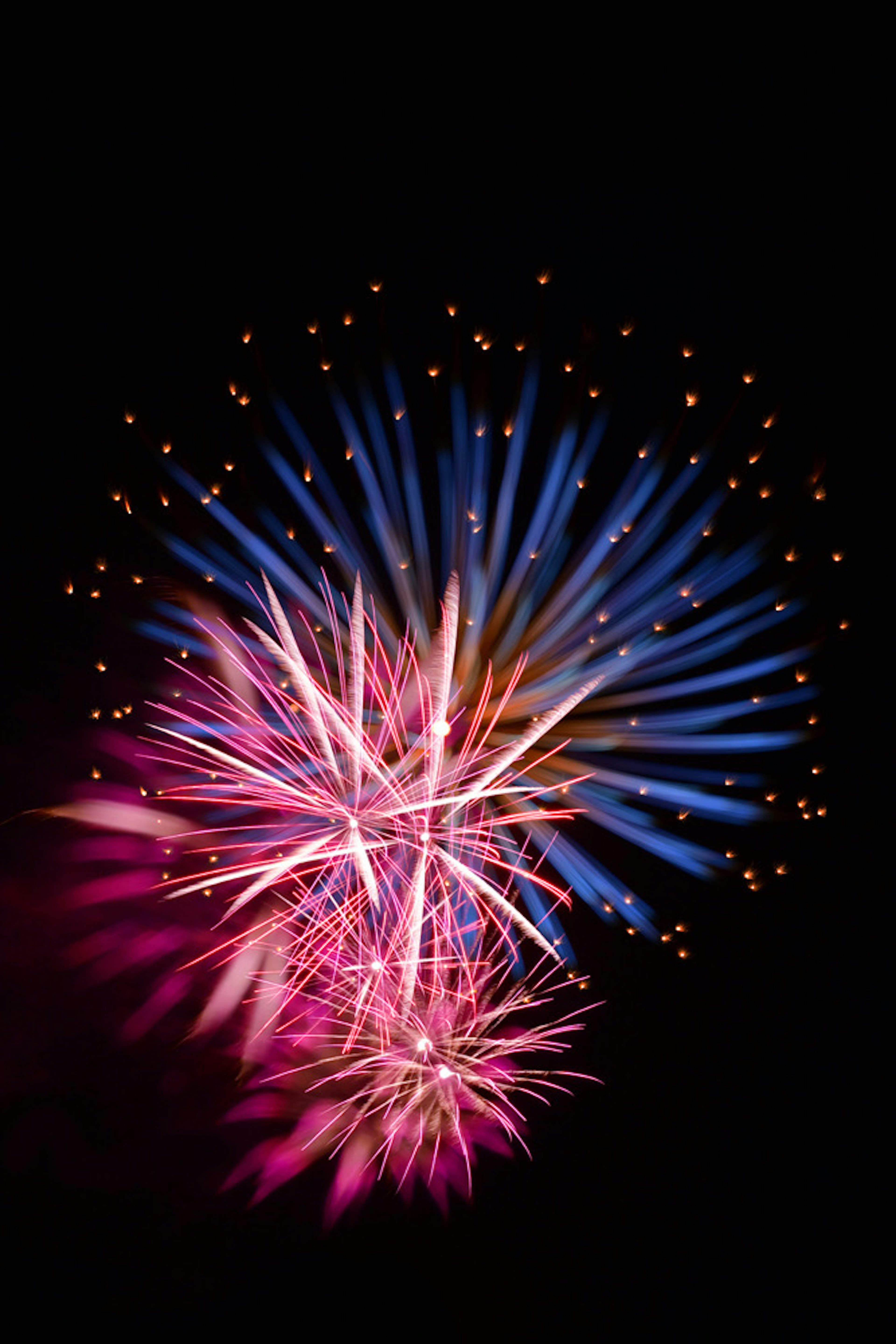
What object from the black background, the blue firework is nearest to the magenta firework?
the blue firework

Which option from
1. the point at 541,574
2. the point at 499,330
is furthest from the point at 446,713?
the point at 499,330

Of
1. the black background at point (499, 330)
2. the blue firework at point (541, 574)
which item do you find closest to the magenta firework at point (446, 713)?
the blue firework at point (541, 574)

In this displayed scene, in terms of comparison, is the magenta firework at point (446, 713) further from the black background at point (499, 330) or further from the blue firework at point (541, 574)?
the black background at point (499, 330)

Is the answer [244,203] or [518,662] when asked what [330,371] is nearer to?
[244,203]

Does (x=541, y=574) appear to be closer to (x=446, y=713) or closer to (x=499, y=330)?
(x=446, y=713)

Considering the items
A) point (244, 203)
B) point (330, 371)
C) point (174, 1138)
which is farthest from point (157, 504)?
point (174, 1138)

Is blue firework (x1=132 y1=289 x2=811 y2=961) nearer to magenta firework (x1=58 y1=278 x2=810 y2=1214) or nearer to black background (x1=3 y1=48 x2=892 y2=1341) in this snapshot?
magenta firework (x1=58 y1=278 x2=810 y2=1214)
